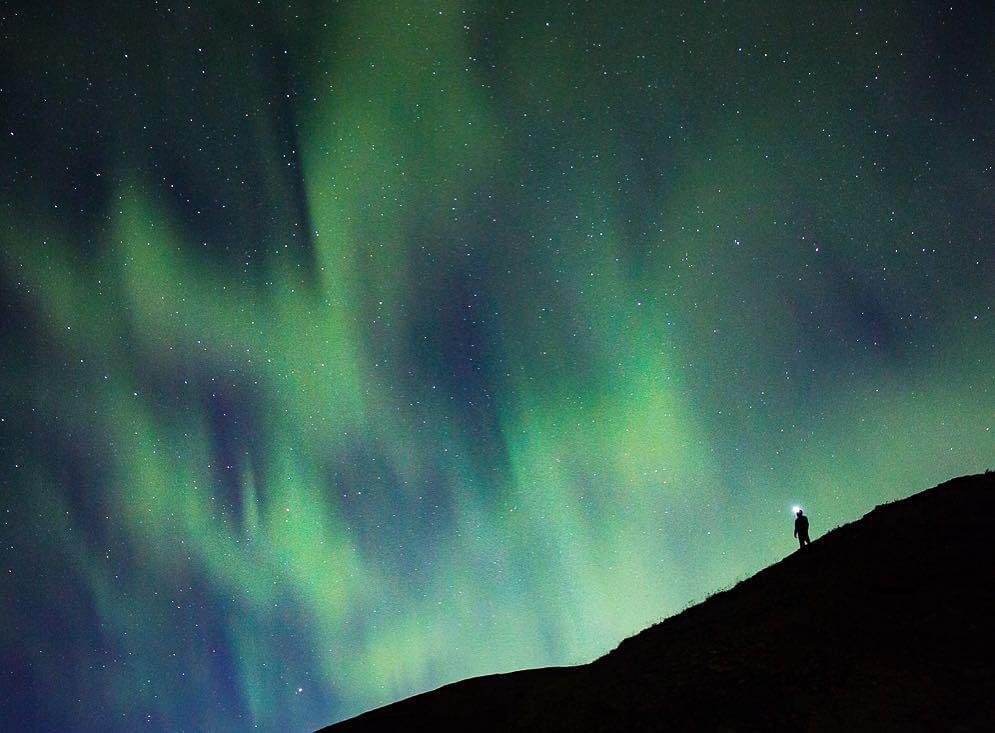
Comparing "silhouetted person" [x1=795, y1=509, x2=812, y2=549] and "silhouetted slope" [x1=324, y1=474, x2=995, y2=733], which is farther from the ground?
"silhouetted person" [x1=795, y1=509, x2=812, y2=549]

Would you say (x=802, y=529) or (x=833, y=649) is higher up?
(x=802, y=529)

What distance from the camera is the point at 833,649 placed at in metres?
16.7

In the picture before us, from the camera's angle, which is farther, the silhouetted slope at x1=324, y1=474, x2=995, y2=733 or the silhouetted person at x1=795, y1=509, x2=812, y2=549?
the silhouetted person at x1=795, y1=509, x2=812, y2=549

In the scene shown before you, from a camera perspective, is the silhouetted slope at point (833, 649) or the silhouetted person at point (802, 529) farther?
the silhouetted person at point (802, 529)

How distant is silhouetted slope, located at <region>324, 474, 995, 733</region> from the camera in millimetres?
14461

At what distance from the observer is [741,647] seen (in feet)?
60.7

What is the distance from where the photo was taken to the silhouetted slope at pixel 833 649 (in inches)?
569

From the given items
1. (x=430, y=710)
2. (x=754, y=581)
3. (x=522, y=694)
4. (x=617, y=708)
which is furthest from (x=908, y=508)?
(x=430, y=710)

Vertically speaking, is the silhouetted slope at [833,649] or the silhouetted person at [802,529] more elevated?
the silhouetted person at [802,529]

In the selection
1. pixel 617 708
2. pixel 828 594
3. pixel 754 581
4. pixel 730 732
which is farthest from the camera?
pixel 754 581

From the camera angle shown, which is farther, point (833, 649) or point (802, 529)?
point (802, 529)

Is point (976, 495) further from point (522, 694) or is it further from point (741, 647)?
point (522, 694)

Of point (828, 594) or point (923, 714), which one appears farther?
point (828, 594)

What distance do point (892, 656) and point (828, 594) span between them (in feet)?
14.1
